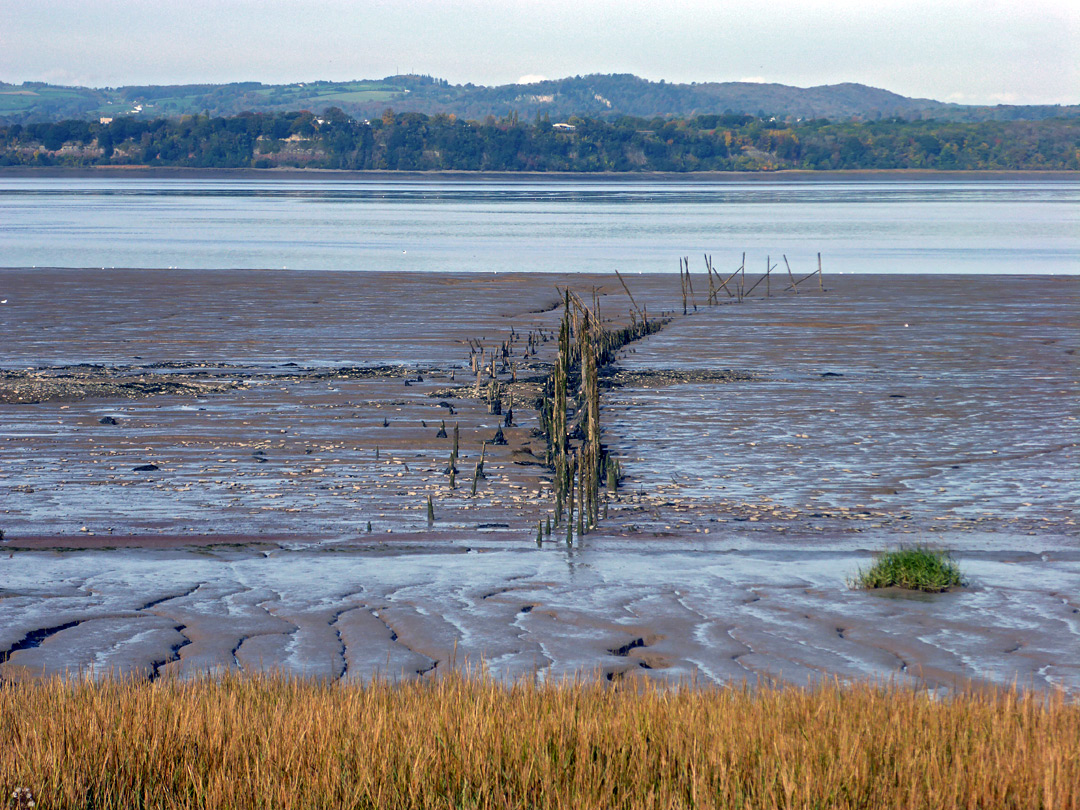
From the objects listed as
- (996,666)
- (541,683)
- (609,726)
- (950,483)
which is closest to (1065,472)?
(950,483)

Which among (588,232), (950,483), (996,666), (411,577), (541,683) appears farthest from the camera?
(588,232)

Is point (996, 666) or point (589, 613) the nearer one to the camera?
point (996, 666)

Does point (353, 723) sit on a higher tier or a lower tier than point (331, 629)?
higher

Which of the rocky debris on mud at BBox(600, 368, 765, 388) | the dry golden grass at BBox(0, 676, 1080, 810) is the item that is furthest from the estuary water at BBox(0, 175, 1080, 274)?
the dry golden grass at BBox(0, 676, 1080, 810)

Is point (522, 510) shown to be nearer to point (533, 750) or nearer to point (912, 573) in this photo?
point (912, 573)

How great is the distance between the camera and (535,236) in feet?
238

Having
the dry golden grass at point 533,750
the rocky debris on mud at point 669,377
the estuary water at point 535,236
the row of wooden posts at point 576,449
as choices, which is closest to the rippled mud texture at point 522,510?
the rocky debris on mud at point 669,377

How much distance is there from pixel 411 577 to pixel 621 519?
2708mm

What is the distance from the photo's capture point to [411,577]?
30.9ft

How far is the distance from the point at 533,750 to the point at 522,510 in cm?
682

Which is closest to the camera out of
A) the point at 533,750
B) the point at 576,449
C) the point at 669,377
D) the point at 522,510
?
the point at 533,750

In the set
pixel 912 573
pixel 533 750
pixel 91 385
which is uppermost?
pixel 533 750

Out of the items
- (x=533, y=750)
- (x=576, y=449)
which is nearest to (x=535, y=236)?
(x=576, y=449)

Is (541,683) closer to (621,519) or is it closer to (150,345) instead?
(621,519)
